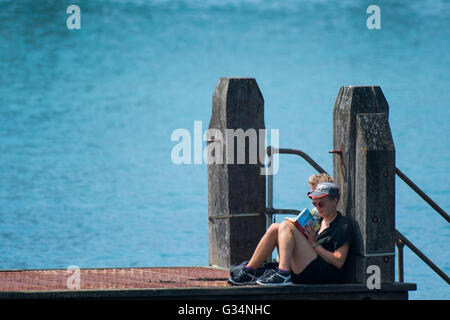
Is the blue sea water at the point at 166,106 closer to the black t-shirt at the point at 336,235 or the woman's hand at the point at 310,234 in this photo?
the black t-shirt at the point at 336,235

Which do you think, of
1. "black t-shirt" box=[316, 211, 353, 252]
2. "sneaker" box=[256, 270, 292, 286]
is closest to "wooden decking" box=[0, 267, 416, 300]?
"sneaker" box=[256, 270, 292, 286]

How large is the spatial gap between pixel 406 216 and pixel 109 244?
25.6ft

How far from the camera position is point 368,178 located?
8.20 m

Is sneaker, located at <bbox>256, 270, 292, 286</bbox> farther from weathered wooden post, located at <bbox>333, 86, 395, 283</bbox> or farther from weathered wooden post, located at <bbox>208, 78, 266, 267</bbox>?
weathered wooden post, located at <bbox>208, 78, 266, 267</bbox>

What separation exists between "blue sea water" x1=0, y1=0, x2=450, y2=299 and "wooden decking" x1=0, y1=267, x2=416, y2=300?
452 inches

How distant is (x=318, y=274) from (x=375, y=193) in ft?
2.73

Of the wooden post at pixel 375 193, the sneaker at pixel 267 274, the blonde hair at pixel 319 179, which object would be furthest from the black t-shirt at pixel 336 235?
the sneaker at pixel 267 274

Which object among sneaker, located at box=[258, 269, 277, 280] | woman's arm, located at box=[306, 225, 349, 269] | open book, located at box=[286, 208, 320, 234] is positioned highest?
open book, located at box=[286, 208, 320, 234]

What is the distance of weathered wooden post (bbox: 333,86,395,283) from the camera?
8.21 meters

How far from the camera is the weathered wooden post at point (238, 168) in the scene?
948 centimetres

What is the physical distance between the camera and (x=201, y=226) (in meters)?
26.6

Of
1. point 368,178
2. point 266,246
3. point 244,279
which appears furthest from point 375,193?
point 244,279
